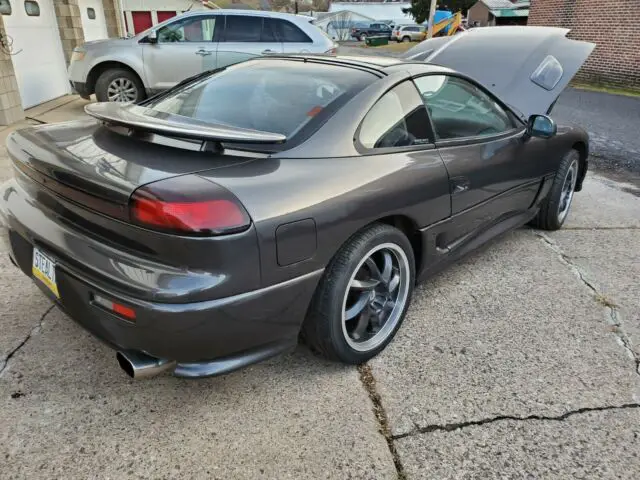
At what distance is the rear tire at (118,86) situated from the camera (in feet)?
26.0

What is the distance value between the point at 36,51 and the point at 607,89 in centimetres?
1397

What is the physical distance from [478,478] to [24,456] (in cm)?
175

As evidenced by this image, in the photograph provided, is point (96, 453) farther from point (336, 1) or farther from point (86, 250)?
point (336, 1)

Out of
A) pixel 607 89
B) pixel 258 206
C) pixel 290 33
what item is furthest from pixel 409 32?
pixel 258 206

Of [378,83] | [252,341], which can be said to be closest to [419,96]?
[378,83]

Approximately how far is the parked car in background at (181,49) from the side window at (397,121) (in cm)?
572

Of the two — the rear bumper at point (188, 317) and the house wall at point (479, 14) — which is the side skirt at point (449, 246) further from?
the house wall at point (479, 14)

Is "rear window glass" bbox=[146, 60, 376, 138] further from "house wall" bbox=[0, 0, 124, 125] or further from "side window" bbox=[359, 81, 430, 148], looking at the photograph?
"house wall" bbox=[0, 0, 124, 125]

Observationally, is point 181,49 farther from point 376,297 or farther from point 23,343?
point 376,297

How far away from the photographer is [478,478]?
6.31ft

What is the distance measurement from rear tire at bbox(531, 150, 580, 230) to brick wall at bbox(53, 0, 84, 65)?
907 centimetres

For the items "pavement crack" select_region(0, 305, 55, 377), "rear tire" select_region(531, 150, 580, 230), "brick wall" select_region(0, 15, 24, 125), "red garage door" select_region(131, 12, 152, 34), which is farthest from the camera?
"red garage door" select_region(131, 12, 152, 34)

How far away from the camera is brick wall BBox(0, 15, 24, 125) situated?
689 centimetres

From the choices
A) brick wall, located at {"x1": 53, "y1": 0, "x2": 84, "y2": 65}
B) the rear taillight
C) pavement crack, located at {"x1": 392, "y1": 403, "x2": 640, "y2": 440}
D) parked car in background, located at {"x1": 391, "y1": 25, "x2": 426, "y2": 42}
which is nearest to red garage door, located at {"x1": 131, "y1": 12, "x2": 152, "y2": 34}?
brick wall, located at {"x1": 53, "y1": 0, "x2": 84, "y2": 65}
